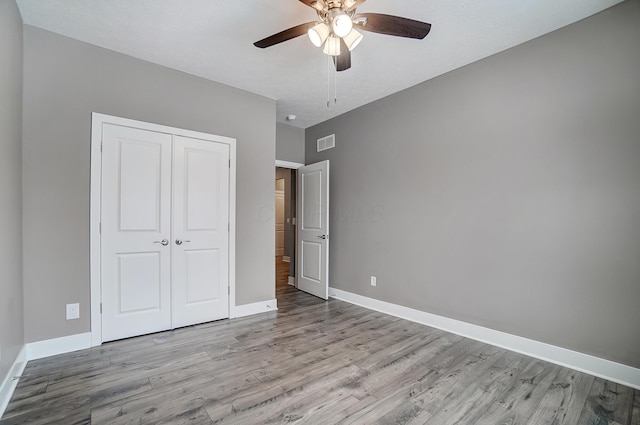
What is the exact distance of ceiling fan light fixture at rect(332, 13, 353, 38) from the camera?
5.77 feet

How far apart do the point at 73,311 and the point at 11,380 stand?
64cm

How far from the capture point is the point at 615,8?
220 centimetres

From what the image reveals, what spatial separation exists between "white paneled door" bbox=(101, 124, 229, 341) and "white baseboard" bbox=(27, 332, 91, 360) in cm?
16

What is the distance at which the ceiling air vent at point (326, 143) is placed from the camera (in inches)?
180

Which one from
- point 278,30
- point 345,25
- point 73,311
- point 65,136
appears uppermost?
point 278,30

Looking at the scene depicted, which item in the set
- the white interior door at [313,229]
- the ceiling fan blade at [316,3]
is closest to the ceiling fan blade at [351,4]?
the ceiling fan blade at [316,3]

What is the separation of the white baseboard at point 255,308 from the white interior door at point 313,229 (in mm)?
863

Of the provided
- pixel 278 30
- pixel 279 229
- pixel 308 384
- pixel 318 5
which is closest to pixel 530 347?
pixel 308 384

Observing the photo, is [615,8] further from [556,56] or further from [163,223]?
[163,223]

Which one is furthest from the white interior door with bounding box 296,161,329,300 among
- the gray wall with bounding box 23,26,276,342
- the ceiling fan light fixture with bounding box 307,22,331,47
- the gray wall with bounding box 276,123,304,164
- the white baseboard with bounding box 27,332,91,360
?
the white baseboard with bounding box 27,332,91,360

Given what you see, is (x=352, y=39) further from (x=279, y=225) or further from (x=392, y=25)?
(x=279, y=225)

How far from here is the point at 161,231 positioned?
3035mm

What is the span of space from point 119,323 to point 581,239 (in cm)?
415

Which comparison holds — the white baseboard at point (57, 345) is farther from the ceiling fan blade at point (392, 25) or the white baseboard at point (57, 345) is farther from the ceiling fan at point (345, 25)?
the ceiling fan blade at point (392, 25)
